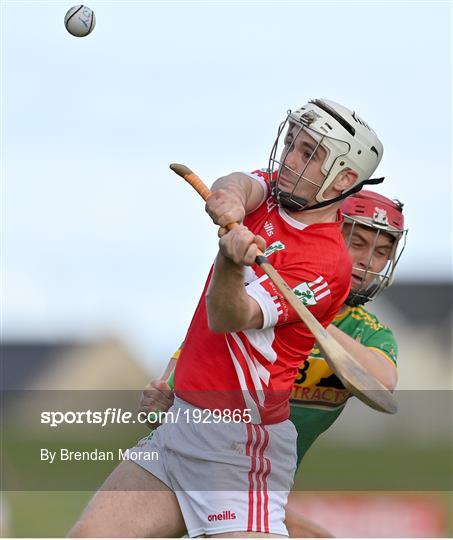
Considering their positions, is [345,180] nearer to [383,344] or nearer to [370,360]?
[370,360]

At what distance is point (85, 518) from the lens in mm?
5387

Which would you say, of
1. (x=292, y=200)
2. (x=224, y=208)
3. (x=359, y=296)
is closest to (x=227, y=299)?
(x=224, y=208)

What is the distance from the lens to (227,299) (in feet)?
16.9

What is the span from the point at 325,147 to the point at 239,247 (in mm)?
830

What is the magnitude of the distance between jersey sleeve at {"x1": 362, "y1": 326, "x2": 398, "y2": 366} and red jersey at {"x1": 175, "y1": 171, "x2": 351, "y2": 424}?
3.63 feet

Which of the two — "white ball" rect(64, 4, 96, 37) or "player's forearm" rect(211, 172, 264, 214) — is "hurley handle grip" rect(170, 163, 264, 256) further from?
"white ball" rect(64, 4, 96, 37)

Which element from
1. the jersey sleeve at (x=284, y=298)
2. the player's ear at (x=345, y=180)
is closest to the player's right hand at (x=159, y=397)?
the jersey sleeve at (x=284, y=298)

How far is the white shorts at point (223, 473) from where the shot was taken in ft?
17.8

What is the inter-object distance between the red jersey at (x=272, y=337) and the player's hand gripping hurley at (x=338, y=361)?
0.11 metres

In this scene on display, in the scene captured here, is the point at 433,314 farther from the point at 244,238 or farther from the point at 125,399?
the point at 244,238

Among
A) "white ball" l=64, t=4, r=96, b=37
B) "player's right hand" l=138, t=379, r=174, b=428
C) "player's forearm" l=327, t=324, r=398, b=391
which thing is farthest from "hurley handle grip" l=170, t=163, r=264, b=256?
"white ball" l=64, t=4, r=96, b=37

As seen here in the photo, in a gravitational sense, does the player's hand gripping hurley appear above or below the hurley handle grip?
below

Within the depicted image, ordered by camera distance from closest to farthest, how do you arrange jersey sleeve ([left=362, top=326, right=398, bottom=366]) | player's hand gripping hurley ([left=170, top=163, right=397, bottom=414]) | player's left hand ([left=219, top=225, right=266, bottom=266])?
player's left hand ([left=219, top=225, right=266, bottom=266])
player's hand gripping hurley ([left=170, top=163, right=397, bottom=414])
jersey sleeve ([left=362, top=326, right=398, bottom=366])

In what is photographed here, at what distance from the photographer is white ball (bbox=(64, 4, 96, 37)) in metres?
7.34
